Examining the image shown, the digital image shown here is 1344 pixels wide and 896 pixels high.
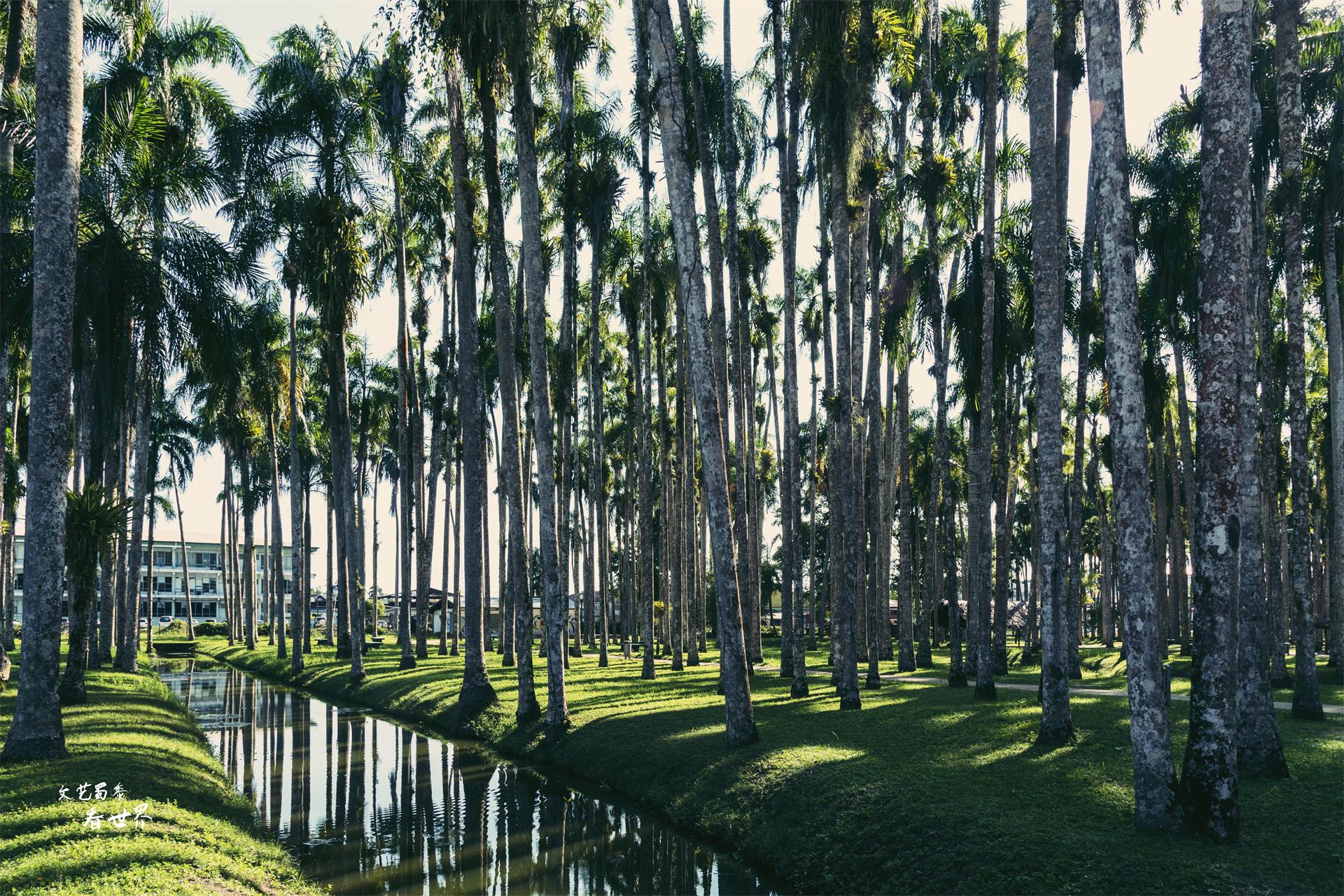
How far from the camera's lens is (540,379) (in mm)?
19812

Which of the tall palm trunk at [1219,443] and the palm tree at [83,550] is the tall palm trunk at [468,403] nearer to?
the palm tree at [83,550]

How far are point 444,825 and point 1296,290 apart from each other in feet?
Result: 55.1

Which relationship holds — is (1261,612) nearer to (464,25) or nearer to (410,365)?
(464,25)

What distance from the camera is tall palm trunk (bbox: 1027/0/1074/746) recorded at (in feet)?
43.9

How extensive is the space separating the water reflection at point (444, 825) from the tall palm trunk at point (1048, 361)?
235 inches

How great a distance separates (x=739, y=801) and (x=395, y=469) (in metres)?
58.6

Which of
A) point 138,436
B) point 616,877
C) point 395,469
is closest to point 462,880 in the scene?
point 616,877

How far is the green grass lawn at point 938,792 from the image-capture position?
845cm

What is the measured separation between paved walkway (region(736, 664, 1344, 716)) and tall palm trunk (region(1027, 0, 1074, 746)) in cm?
256

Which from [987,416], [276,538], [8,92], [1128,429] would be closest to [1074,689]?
[987,416]

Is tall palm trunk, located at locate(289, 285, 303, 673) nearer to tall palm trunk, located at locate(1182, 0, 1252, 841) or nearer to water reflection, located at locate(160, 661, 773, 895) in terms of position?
water reflection, located at locate(160, 661, 773, 895)

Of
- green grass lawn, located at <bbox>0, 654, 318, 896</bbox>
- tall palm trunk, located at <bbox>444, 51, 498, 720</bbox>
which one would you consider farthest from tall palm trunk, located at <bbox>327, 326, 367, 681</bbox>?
green grass lawn, located at <bbox>0, 654, 318, 896</bbox>

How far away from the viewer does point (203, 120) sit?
27.8 metres

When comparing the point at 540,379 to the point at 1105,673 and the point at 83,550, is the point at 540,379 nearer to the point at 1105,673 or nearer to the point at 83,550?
the point at 83,550
